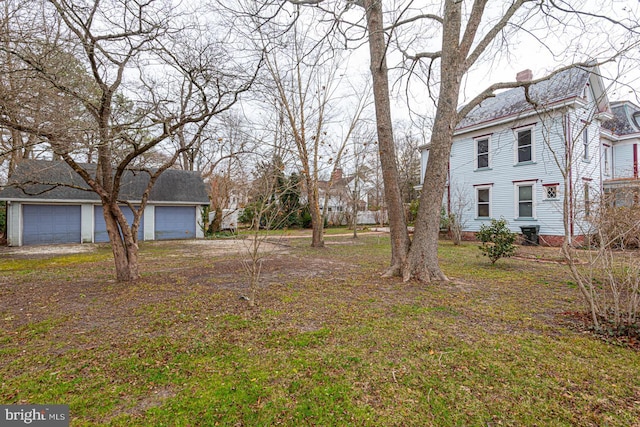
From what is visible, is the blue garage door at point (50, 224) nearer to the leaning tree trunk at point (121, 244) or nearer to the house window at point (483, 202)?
the leaning tree trunk at point (121, 244)

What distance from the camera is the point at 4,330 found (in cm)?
371

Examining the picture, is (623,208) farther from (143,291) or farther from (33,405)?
(143,291)

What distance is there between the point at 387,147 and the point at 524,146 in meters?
10.1

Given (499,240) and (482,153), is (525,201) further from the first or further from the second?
(499,240)

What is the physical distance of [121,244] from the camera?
20.0ft

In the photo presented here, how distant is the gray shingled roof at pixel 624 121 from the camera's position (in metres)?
14.4

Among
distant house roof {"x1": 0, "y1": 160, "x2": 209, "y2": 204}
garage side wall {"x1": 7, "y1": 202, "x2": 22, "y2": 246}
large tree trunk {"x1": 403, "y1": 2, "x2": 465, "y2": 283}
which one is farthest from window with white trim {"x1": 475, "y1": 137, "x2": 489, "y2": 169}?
garage side wall {"x1": 7, "y1": 202, "x2": 22, "y2": 246}

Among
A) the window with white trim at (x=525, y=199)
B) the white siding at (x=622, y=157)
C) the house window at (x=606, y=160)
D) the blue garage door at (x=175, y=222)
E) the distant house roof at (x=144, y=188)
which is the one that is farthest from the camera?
the blue garage door at (x=175, y=222)

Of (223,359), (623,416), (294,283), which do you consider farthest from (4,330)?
(623,416)

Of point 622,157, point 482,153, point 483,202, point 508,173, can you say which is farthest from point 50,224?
point 622,157

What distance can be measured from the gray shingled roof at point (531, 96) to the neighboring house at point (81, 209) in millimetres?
15530

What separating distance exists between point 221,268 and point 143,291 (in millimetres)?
2515

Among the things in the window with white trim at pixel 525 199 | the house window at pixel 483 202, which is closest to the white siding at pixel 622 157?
the window with white trim at pixel 525 199

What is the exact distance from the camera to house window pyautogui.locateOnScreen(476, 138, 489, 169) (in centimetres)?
1470
